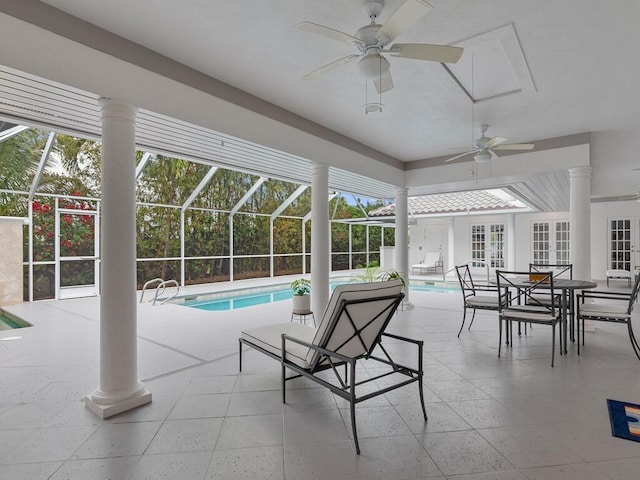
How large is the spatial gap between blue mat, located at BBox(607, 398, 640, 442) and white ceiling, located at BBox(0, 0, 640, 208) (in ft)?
10.1

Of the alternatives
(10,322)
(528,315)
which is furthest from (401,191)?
(10,322)

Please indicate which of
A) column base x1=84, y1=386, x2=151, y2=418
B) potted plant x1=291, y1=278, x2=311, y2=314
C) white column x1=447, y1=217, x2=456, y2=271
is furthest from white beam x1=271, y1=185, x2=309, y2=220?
column base x1=84, y1=386, x2=151, y2=418

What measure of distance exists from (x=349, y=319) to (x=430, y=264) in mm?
14476

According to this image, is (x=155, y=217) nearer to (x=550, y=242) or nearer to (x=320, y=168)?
(x=320, y=168)

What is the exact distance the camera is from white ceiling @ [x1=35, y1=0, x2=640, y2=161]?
267cm

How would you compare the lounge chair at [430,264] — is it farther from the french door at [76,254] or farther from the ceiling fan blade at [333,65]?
the ceiling fan blade at [333,65]

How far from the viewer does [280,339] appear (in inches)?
133

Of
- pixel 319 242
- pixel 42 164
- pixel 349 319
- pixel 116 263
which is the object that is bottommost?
pixel 349 319

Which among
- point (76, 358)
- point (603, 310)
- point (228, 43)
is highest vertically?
point (228, 43)

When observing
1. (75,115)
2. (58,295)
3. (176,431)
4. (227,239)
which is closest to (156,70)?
(75,115)

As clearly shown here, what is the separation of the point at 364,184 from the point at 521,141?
11.2 ft

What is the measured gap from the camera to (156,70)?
3.27 m

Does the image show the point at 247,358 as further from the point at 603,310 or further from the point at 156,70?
the point at 603,310

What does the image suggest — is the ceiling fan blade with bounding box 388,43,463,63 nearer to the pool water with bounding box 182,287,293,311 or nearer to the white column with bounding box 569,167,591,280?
the white column with bounding box 569,167,591,280
